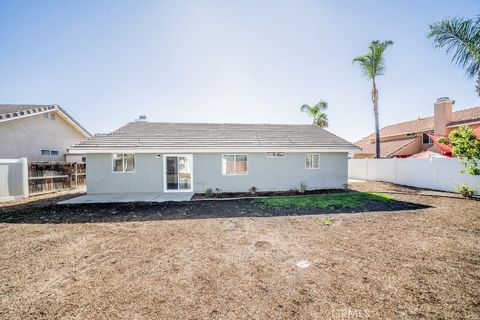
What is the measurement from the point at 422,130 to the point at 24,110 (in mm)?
35778

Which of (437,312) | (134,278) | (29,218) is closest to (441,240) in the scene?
(437,312)

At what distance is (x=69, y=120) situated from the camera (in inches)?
711

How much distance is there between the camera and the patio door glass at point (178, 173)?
13.1m

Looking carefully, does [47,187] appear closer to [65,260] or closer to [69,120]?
[69,120]

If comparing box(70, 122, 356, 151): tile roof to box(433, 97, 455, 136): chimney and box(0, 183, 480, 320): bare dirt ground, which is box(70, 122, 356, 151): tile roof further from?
box(433, 97, 455, 136): chimney

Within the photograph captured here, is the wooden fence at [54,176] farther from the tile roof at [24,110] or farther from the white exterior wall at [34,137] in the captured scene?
the tile roof at [24,110]

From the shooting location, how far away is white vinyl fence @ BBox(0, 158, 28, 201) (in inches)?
421

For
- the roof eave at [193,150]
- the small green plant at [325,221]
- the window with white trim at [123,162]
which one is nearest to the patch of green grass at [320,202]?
the small green plant at [325,221]

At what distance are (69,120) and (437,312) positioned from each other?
23.4 metres

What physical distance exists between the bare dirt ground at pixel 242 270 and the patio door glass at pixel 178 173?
6.19 metres

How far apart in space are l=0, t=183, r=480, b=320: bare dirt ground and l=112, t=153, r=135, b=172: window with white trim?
588 cm

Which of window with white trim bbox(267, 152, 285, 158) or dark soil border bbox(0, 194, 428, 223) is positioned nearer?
dark soil border bbox(0, 194, 428, 223)

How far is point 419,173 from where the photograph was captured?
14.1 meters

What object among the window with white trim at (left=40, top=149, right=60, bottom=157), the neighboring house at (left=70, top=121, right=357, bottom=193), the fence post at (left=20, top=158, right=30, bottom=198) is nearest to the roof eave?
the neighboring house at (left=70, top=121, right=357, bottom=193)
